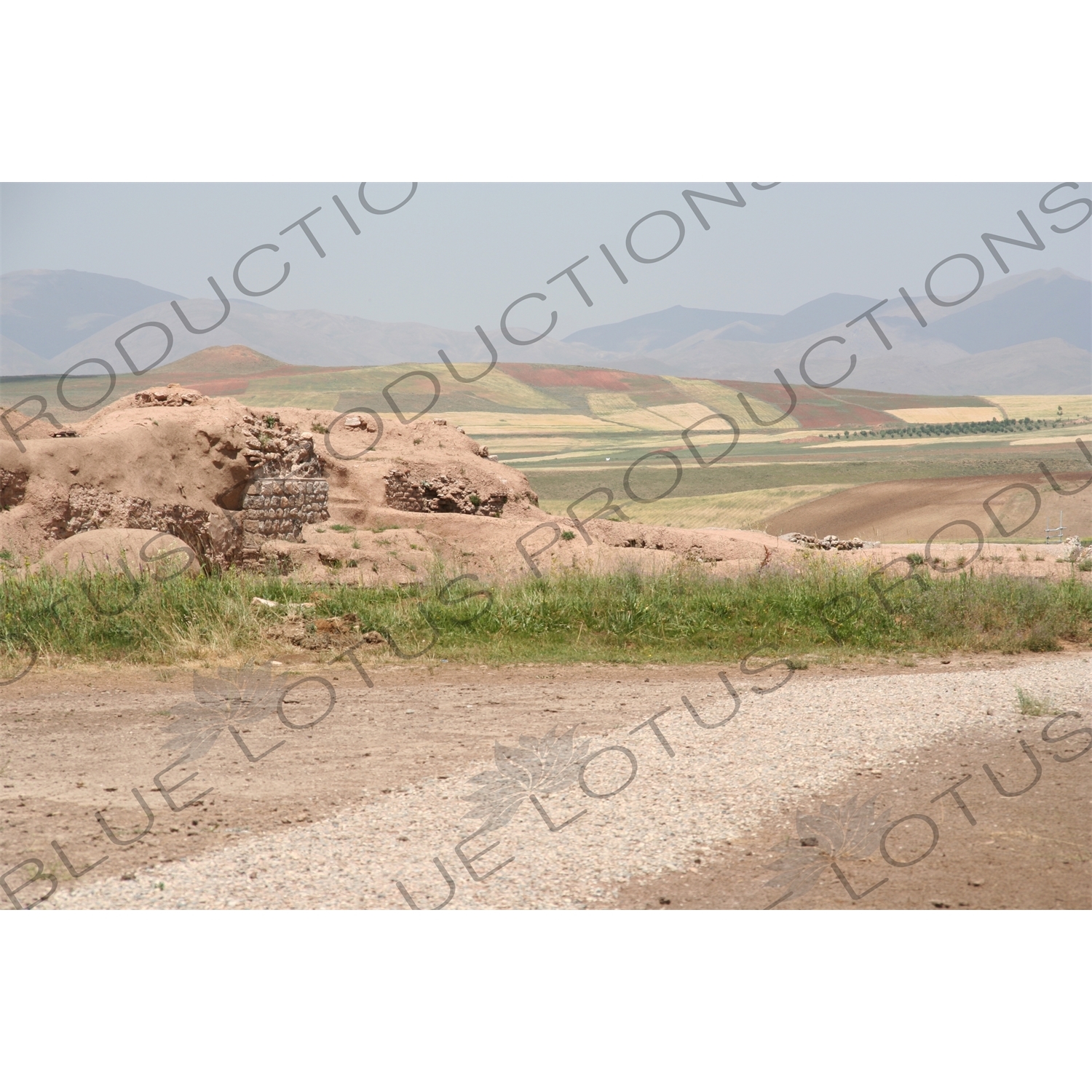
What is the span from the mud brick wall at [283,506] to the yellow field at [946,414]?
86893 mm

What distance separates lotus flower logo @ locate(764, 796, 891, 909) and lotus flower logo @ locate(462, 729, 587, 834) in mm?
1415

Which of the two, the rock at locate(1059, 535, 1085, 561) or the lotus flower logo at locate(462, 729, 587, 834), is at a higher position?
the lotus flower logo at locate(462, 729, 587, 834)

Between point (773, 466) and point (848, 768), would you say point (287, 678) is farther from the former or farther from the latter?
point (773, 466)

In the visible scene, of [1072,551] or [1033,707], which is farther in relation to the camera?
[1072,551]

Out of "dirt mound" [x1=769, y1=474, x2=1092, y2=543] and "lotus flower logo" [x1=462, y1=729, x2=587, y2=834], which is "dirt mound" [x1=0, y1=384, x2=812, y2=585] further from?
"dirt mound" [x1=769, y1=474, x2=1092, y2=543]

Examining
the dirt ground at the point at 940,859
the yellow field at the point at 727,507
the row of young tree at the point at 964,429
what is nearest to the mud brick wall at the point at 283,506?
the dirt ground at the point at 940,859

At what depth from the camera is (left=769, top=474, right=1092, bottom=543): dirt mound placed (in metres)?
31.3

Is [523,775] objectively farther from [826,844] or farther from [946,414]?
[946,414]

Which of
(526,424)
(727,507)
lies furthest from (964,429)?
(727,507)

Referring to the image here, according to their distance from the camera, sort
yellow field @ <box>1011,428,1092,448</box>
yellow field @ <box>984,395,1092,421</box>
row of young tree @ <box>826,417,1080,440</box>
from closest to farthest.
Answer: yellow field @ <box>1011,428,1092,448</box>, row of young tree @ <box>826,417,1080,440</box>, yellow field @ <box>984,395,1092,421</box>

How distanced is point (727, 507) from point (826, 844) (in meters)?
34.8

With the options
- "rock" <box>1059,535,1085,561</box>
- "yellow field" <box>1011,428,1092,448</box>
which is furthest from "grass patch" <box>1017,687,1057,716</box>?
"yellow field" <box>1011,428,1092,448</box>

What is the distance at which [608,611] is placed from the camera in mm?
11711

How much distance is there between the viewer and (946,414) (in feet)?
332
